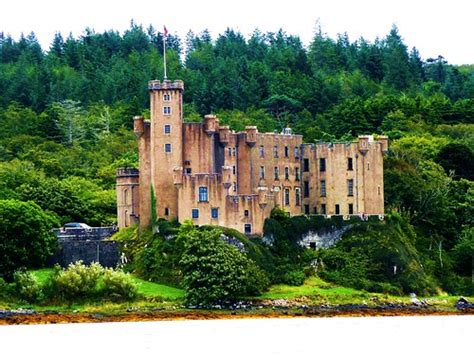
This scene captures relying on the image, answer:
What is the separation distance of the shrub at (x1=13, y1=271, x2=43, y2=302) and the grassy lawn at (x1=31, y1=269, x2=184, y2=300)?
1371mm

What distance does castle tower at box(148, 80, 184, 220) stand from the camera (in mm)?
84375

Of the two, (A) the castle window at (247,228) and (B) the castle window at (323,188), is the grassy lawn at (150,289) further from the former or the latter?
(B) the castle window at (323,188)

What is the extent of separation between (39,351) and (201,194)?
24.9 m

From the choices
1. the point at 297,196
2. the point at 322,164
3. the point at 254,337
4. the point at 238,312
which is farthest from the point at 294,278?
the point at 254,337

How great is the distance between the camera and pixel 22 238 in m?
80.9

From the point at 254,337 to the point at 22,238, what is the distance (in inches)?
853

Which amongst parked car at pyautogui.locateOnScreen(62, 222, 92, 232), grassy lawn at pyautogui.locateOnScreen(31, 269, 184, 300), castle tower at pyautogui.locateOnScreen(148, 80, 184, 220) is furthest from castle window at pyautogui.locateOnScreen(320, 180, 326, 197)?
parked car at pyautogui.locateOnScreen(62, 222, 92, 232)

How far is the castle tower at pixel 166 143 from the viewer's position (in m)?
84.4

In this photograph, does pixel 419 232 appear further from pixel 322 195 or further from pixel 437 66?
pixel 437 66

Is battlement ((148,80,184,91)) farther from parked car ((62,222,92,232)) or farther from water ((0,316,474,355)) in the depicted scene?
water ((0,316,474,355))

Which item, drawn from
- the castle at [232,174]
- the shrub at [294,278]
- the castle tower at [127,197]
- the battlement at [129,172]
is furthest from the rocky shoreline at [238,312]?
the battlement at [129,172]

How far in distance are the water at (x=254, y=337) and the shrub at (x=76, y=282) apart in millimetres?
4062

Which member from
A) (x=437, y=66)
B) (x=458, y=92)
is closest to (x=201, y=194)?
(x=458, y=92)

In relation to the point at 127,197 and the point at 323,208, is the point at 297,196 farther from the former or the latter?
the point at 127,197
